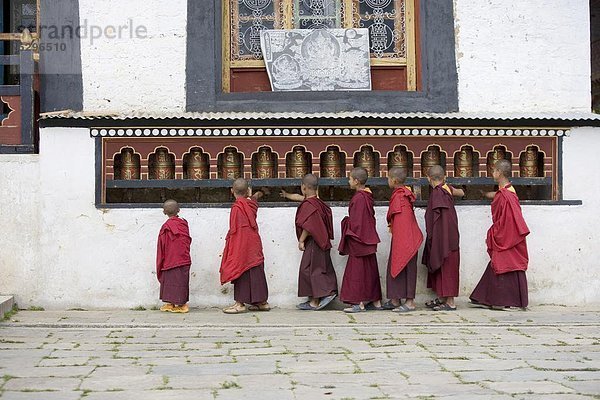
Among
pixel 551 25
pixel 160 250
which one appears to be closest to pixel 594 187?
pixel 551 25

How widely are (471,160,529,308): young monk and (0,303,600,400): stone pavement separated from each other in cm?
20

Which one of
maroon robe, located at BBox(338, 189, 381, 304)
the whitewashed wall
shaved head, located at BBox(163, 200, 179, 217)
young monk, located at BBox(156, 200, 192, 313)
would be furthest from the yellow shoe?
maroon robe, located at BBox(338, 189, 381, 304)

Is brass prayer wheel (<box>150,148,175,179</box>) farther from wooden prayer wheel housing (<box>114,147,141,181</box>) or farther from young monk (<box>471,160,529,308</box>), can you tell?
young monk (<box>471,160,529,308</box>)

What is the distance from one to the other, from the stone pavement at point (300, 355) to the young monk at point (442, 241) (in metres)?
0.29

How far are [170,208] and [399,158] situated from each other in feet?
7.11

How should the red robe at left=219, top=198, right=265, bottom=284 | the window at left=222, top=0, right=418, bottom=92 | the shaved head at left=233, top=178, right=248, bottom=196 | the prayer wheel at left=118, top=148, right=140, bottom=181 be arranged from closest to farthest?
the red robe at left=219, top=198, right=265, bottom=284 → the shaved head at left=233, top=178, right=248, bottom=196 → the prayer wheel at left=118, top=148, right=140, bottom=181 → the window at left=222, top=0, right=418, bottom=92

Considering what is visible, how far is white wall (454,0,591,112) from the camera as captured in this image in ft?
28.7

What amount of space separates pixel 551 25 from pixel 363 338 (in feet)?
13.2

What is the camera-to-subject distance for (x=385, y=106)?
870cm

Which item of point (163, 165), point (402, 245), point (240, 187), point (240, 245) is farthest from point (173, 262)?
point (402, 245)

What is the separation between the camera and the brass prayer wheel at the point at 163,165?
27.4 ft

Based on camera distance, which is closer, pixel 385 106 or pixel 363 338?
pixel 363 338

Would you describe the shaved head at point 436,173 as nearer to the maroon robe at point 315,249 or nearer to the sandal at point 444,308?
the maroon robe at point 315,249

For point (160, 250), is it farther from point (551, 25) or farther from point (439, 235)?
point (551, 25)
